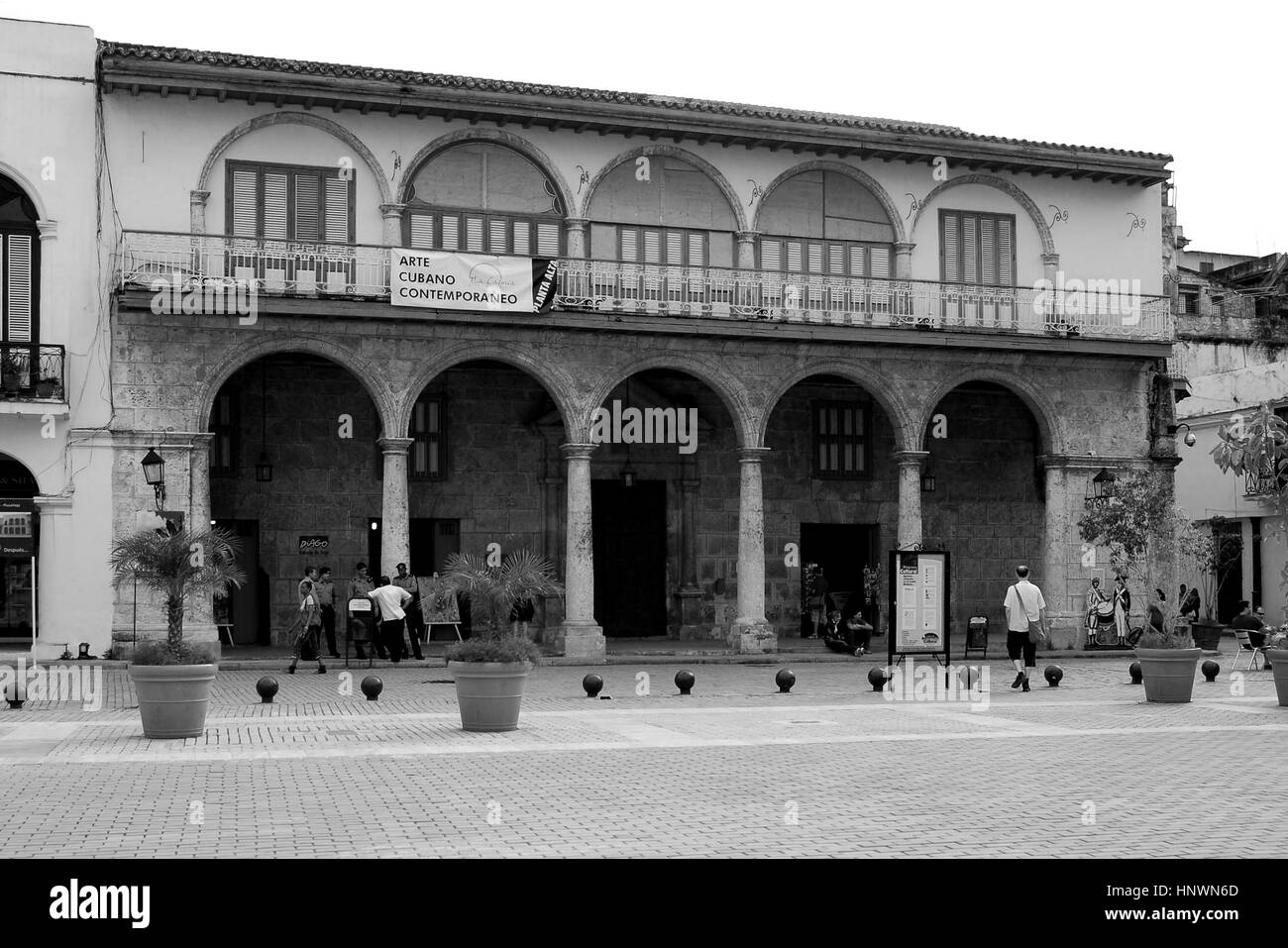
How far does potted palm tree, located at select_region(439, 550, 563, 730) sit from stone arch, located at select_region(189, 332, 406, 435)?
10427 millimetres

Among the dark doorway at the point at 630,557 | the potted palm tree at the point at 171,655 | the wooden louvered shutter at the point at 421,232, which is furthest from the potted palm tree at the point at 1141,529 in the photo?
the potted palm tree at the point at 171,655

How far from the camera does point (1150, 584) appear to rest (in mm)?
29750

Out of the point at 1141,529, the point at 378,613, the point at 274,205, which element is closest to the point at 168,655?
the point at 378,613

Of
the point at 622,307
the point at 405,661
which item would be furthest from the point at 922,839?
the point at 622,307

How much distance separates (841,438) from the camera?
31750 millimetres

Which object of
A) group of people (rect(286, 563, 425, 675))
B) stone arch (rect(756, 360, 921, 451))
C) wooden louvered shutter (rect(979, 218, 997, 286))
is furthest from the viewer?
wooden louvered shutter (rect(979, 218, 997, 286))

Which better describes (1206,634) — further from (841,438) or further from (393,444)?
(393,444)

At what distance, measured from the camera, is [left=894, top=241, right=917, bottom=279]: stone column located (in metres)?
29.2

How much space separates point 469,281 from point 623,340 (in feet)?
9.74

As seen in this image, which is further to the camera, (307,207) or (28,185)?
(307,207)

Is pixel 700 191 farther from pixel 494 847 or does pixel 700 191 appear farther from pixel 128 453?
pixel 494 847

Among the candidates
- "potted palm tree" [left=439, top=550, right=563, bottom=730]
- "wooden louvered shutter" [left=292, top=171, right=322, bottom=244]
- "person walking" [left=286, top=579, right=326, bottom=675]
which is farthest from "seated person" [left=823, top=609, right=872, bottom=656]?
"potted palm tree" [left=439, top=550, right=563, bottom=730]

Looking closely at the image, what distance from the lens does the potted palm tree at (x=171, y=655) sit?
14.5 m

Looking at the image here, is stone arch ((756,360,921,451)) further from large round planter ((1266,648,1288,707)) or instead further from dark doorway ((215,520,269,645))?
large round planter ((1266,648,1288,707))
